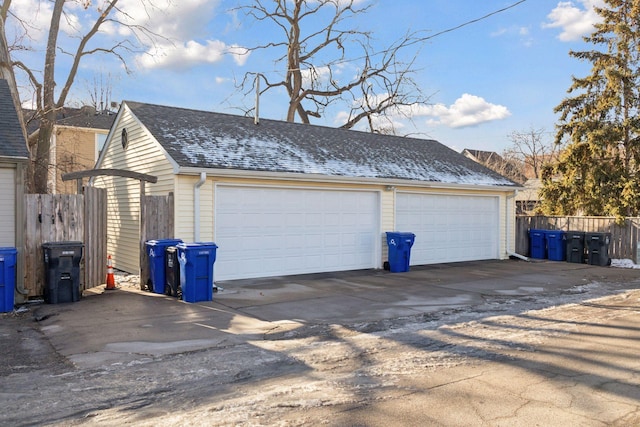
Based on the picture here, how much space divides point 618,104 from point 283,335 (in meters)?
17.7

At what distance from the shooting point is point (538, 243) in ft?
58.4

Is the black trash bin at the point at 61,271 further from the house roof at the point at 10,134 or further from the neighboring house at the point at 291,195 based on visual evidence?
the neighboring house at the point at 291,195

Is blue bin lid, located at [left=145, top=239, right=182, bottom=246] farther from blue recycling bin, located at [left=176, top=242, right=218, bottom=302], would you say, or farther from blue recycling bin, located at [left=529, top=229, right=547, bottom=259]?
blue recycling bin, located at [left=529, top=229, right=547, bottom=259]

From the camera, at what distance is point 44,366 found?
5527 mm

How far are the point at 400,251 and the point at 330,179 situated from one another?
2775mm

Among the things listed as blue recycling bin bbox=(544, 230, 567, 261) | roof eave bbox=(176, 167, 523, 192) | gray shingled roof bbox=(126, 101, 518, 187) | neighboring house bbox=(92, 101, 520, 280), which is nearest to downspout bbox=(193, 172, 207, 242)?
neighboring house bbox=(92, 101, 520, 280)

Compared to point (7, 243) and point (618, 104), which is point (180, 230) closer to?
point (7, 243)

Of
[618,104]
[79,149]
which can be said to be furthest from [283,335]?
[79,149]

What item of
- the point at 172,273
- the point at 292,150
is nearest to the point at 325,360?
the point at 172,273

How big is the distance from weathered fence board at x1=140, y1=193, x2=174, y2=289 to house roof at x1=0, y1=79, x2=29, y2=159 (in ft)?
7.78

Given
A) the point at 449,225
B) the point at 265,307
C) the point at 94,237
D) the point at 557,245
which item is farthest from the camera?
the point at 557,245

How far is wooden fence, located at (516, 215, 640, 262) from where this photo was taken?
16734 millimetres

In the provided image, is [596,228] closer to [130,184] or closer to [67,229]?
[130,184]

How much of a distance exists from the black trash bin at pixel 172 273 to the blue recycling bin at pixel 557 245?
1297 centimetres
